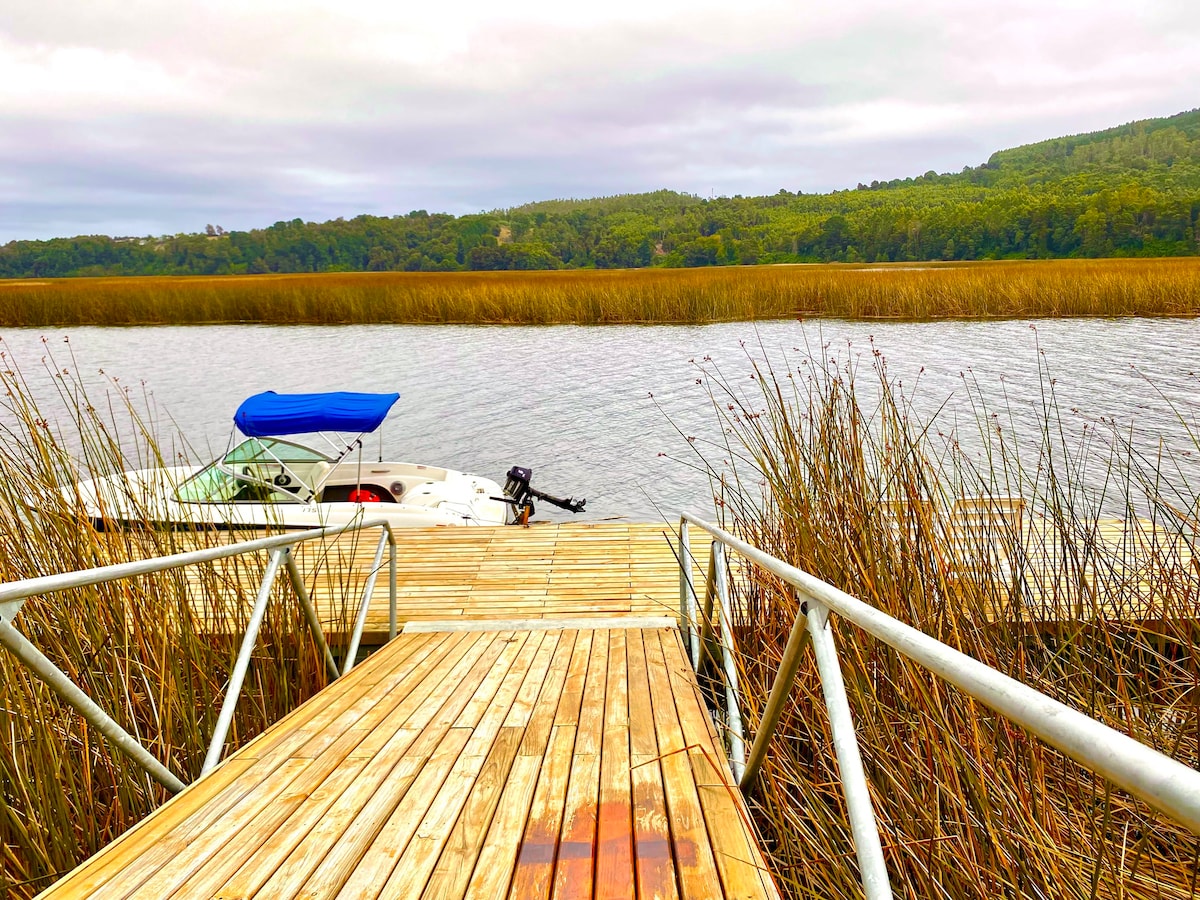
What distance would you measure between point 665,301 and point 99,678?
21.5 meters

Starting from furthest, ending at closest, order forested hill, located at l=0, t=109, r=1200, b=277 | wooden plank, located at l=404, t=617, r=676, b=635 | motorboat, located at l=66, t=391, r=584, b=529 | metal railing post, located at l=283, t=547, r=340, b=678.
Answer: forested hill, located at l=0, t=109, r=1200, b=277, motorboat, located at l=66, t=391, r=584, b=529, wooden plank, located at l=404, t=617, r=676, b=635, metal railing post, located at l=283, t=547, r=340, b=678

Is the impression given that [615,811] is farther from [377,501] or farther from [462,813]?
[377,501]

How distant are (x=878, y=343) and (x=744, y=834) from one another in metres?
17.8

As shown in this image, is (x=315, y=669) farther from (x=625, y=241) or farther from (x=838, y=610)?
(x=625, y=241)

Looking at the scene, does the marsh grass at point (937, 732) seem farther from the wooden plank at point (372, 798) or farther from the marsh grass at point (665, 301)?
the marsh grass at point (665, 301)

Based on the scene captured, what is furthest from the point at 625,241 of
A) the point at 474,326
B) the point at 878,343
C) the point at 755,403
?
the point at 755,403

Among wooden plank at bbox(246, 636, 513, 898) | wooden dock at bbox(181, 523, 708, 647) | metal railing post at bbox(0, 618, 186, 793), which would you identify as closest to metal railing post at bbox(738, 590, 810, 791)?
wooden plank at bbox(246, 636, 513, 898)

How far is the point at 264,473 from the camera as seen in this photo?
739 centimetres

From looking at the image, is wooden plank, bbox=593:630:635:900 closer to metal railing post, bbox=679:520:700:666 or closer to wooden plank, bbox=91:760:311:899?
metal railing post, bbox=679:520:700:666

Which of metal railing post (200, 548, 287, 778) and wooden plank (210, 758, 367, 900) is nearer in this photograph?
wooden plank (210, 758, 367, 900)

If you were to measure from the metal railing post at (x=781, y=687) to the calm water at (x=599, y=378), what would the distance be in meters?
6.23

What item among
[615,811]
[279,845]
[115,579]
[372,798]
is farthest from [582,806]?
[115,579]

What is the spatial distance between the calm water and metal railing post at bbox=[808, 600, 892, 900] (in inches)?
261

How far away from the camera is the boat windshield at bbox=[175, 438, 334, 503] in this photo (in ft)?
23.2
